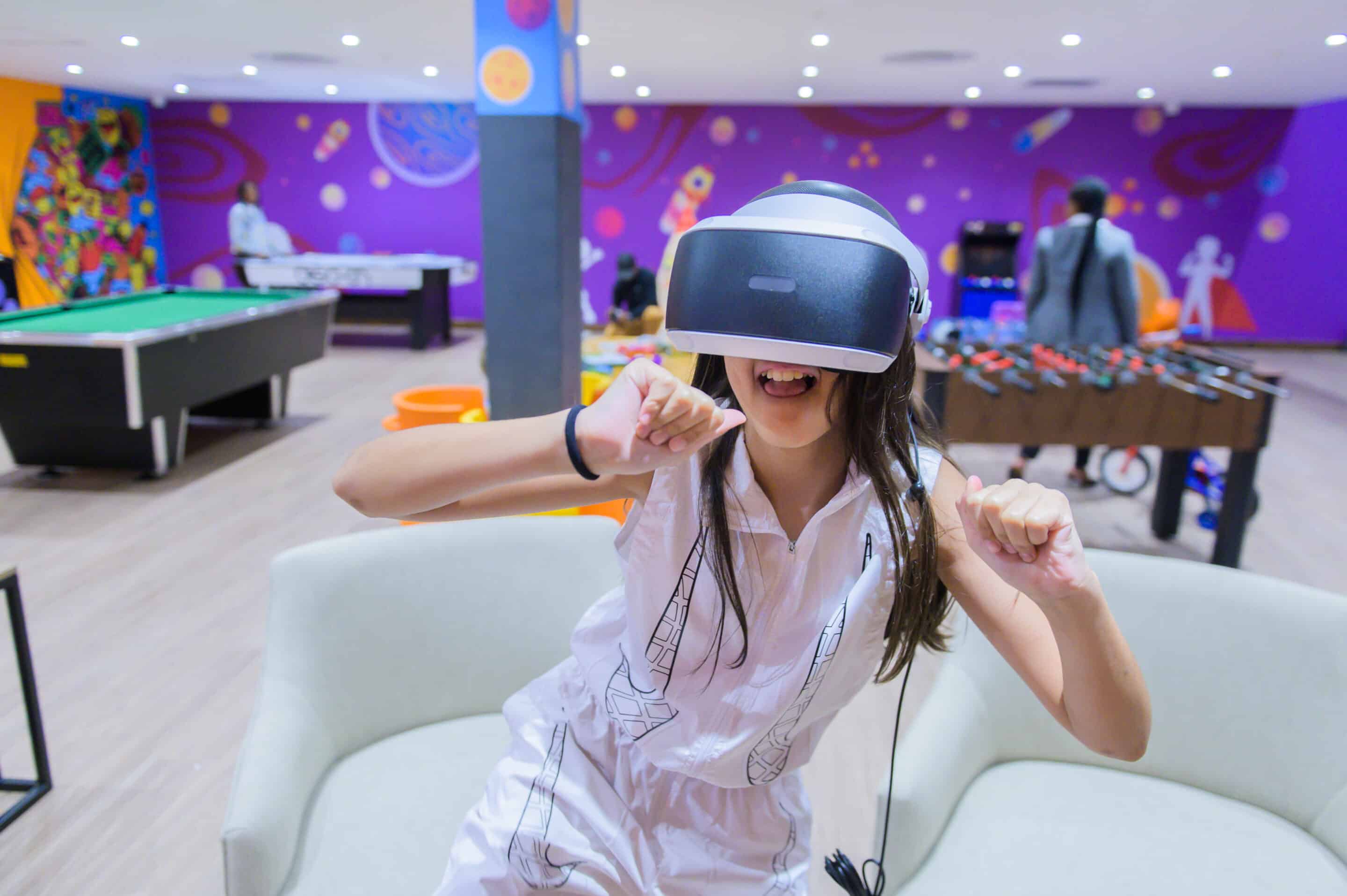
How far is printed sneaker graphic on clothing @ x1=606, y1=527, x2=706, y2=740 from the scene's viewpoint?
39.8 inches

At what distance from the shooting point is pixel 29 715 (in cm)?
192

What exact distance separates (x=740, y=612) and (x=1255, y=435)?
281 centimetres

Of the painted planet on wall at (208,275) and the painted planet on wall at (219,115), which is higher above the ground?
the painted planet on wall at (219,115)

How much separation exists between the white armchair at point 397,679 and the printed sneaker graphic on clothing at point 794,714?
20.1 inches

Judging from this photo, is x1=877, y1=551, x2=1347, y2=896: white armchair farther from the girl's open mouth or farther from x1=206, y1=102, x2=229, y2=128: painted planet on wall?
x1=206, y1=102, x2=229, y2=128: painted planet on wall

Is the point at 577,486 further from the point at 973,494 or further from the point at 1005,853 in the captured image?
the point at 1005,853

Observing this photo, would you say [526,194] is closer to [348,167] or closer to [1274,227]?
[348,167]

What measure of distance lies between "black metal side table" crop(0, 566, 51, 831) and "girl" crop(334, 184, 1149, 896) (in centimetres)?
136

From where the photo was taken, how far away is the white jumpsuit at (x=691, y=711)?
983 millimetres

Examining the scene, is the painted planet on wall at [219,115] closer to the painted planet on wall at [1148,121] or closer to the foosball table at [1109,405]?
the foosball table at [1109,405]

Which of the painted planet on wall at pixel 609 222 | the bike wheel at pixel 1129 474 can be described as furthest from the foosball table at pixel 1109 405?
the painted planet on wall at pixel 609 222

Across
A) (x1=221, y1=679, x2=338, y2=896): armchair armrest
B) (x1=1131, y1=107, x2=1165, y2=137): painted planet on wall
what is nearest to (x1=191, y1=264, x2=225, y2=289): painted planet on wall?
(x1=1131, y1=107, x2=1165, y2=137): painted planet on wall

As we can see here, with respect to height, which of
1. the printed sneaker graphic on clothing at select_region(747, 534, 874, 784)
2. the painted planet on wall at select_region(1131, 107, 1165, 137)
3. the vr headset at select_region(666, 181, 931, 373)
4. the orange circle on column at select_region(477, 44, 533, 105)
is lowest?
the printed sneaker graphic on clothing at select_region(747, 534, 874, 784)

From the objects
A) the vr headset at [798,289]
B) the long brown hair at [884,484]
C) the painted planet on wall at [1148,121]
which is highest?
the painted planet on wall at [1148,121]
